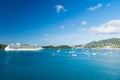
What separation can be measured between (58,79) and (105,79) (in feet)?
36.7

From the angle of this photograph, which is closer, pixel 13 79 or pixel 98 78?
pixel 13 79

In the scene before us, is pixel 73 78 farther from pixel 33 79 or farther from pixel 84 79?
pixel 33 79

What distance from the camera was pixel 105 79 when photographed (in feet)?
123

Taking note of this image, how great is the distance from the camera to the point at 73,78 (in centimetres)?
3866

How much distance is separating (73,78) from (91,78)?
4.51 meters

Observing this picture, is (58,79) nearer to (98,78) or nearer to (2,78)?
(98,78)

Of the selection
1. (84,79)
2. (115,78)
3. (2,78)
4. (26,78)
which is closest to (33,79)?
(26,78)

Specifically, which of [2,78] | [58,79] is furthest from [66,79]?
[2,78]

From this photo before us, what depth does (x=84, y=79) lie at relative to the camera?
38125 millimetres

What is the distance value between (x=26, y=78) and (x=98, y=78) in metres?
17.5

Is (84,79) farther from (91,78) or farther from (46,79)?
(46,79)

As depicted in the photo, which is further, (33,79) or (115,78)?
(115,78)

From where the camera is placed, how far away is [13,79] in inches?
1439

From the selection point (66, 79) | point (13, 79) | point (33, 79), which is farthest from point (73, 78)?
point (13, 79)
